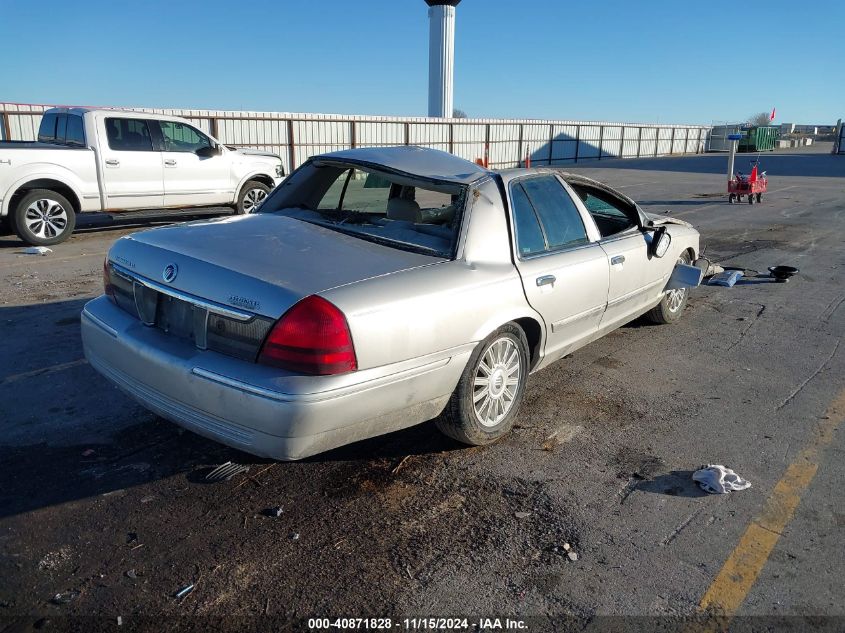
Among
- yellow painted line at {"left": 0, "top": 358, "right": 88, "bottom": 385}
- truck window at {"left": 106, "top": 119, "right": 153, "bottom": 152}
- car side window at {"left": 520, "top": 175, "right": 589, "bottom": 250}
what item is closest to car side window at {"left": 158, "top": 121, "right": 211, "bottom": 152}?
truck window at {"left": 106, "top": 119, "right": 153, "bottom": 152}

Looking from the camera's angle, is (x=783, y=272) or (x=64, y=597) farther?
(x=783, y=272)

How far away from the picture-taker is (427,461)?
12.2 feet

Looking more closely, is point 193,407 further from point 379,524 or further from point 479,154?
point 479,154

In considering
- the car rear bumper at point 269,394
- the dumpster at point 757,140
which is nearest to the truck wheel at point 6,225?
the car rear bumper at point 269,394

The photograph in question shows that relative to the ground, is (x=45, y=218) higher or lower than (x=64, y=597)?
higher

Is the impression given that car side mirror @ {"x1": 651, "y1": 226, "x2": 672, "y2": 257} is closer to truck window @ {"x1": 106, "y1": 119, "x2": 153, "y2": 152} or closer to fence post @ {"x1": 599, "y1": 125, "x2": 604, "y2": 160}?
truck window @ {"x1": 106, "y1": 119, "x2": 153, "y2": 152}

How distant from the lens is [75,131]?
10.4m

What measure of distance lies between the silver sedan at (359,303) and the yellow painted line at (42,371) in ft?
4.24

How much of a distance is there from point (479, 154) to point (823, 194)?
52.8 ft

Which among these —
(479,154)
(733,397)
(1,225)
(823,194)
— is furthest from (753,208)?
(479,154)

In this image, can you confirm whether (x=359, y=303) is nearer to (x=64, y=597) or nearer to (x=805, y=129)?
(x=64, y=597)

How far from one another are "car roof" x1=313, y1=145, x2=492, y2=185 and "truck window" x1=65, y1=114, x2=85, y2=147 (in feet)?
24.0

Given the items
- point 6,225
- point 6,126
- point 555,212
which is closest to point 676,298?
point 555,212

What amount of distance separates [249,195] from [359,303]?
10110mm
